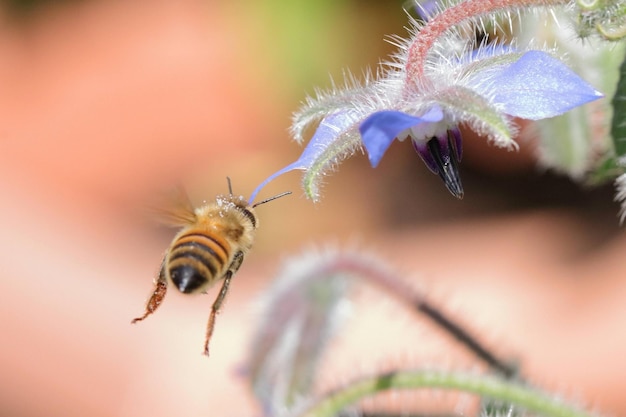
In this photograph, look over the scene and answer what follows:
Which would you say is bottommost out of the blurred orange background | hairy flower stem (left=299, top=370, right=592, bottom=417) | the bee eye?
the blurred orange background

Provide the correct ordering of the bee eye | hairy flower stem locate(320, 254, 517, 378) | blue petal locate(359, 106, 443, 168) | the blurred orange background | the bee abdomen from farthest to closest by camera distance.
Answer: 1. the blurred orange background
2. hairy flower stem locate(320, 254, 517, 378)
3. the bee eye
4. the bee abdomen
5. blue petal locate(359, 106, 443, 168)

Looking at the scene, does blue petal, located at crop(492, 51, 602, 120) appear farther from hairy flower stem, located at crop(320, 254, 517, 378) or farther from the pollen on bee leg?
hairy flower stem, located at crop(320, 254, 517, 378)

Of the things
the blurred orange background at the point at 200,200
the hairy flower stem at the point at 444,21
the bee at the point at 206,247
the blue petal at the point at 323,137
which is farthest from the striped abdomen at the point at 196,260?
the blurred orange background at the point at 200,200

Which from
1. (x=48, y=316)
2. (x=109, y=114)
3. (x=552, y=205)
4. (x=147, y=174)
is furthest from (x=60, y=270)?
(x=552, y=205)

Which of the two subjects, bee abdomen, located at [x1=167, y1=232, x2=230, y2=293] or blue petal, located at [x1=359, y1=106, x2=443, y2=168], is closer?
blue petal, located at [x1=359, y1=106, x2=443, y2=168]

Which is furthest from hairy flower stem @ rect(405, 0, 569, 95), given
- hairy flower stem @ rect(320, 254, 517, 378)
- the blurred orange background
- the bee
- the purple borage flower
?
the blurred orange background

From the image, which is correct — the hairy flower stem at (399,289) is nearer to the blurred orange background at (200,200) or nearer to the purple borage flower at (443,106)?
the purple borage flower at (443,106)
